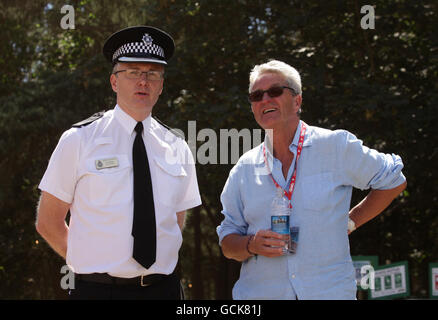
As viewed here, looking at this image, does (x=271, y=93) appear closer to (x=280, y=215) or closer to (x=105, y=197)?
(x=280, y=215)

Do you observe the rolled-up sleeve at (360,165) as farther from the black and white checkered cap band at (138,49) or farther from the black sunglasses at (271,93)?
the black and white checkered cap band at (138,49)

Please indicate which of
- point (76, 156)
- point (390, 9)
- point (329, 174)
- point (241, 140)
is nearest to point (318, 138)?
point (329, 174)

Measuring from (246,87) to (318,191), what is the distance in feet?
30.8

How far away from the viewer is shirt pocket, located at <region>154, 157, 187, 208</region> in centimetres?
357

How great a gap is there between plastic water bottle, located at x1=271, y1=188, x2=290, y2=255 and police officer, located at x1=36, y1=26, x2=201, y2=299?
59 centimetres

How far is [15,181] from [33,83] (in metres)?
2.27

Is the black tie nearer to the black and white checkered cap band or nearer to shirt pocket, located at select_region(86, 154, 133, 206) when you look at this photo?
shirt pocket, located at select_region(86, 154, 133, 206)

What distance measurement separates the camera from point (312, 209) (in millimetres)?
3400

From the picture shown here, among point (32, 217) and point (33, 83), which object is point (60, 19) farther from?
point (32, 217)

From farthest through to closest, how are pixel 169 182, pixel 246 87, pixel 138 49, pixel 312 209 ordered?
1. pixel 246 87
2. pixel 138 49
3. pixel 169 182
4. pixel 312 209

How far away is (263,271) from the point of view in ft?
11.3

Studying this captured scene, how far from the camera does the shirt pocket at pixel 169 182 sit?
11.7ft

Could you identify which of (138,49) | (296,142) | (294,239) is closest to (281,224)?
(294,239)

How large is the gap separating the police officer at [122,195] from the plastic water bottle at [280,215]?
0.59 meters
